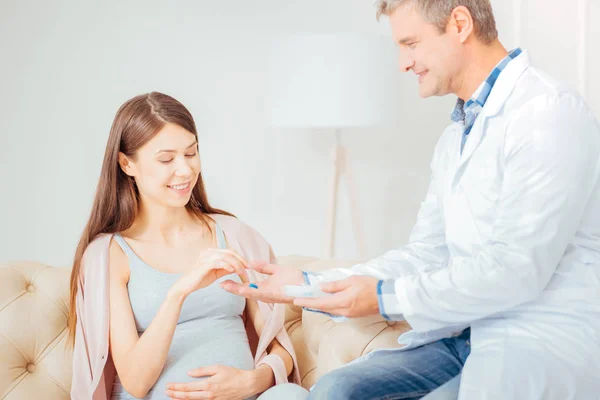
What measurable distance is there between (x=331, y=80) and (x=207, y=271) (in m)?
1.36

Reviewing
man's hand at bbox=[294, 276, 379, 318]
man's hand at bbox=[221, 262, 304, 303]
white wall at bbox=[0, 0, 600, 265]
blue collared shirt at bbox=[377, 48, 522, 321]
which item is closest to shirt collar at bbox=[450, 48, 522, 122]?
blue collared shirt at bbox=[377, 48, 522, 321]

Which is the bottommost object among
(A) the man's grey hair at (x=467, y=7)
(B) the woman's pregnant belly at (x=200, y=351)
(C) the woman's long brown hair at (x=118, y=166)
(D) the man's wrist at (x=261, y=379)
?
(D) the man's wrist at (x=261, y=379)

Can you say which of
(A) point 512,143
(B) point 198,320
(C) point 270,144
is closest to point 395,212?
(C) point 270,144

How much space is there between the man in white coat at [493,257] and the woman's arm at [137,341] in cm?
18

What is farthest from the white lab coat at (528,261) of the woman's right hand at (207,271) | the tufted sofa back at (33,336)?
the tufted sofa back at (33,336)

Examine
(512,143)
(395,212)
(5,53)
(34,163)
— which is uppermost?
(5,53)

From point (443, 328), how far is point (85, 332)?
0.84 m

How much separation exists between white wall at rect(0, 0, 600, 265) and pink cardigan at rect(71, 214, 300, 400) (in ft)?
6.08

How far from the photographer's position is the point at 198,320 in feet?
6.64

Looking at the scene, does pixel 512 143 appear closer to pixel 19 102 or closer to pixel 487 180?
pixel 487 180

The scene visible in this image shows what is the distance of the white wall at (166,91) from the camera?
3770 mm

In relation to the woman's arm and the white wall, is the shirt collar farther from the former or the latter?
the white wall

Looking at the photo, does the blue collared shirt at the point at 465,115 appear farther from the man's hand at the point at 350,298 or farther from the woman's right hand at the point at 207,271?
the woman's right hand at the point at 207,271

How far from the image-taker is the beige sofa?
202 centimetres
